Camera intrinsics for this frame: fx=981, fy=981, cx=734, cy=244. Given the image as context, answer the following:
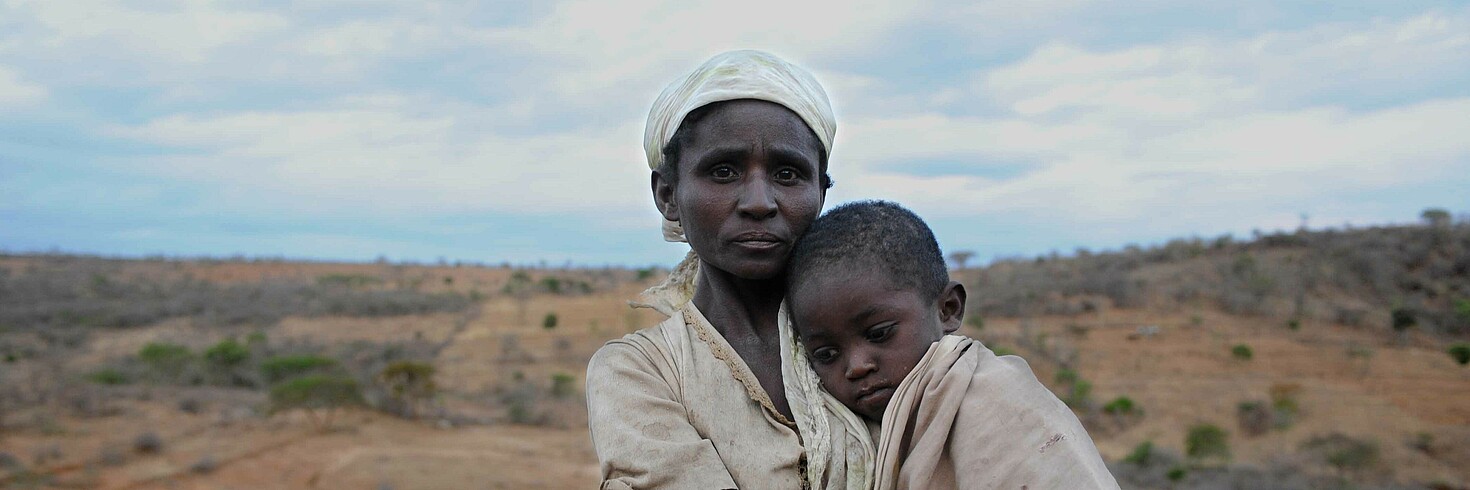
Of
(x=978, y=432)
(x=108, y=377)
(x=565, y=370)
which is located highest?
(x=978, y=432)

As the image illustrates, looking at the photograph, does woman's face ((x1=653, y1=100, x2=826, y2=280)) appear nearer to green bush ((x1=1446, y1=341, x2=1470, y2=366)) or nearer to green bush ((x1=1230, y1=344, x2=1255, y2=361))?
green bush ((x1=1230, y1=344, x2=1255, y2=361))

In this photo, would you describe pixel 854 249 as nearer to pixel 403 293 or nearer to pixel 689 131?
pixel 689 131

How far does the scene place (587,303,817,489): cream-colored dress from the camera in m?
1.65

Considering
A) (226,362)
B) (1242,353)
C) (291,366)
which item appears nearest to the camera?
(291,366)

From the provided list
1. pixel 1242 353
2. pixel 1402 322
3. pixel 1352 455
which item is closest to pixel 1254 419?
pixel 1352 455

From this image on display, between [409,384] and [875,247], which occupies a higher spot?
[875,247]

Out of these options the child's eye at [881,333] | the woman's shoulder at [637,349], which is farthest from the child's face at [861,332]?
the woman's shoulder at [637,349]

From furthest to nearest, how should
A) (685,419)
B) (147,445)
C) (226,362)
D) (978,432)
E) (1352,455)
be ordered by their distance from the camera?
(226,362) → (1352,455) → (147,445) → (685,419) → (978,432)

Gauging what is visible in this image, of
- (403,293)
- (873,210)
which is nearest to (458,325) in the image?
(403,293)

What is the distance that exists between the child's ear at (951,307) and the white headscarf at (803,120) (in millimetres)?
332

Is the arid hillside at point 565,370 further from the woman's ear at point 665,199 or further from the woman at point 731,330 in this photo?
the woman at point 731,330

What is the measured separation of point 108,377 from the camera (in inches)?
Result: 651

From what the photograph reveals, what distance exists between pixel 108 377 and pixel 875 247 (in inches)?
721

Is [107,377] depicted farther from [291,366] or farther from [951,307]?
[951,307]
